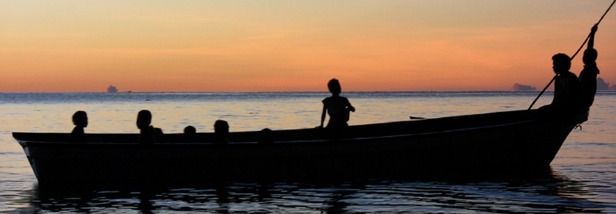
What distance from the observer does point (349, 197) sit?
13.3 m

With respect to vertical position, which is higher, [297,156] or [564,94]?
[564,94]

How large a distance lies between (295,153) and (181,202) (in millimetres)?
2720

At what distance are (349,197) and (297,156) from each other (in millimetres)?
1981

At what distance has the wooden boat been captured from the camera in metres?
14.9

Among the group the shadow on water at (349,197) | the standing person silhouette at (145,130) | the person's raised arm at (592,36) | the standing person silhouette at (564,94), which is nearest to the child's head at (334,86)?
the shadow on water at (349,197)

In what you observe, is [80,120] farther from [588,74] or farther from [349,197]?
[588,74]

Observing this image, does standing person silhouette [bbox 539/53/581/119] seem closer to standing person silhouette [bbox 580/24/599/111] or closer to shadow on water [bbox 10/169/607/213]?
standing person silhouette [bbox 580/24/599/111]

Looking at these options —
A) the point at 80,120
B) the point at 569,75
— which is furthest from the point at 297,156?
the point at 569,75

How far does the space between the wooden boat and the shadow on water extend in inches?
9.5

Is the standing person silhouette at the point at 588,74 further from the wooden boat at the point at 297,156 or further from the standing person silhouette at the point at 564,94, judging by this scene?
the wooden boat at the point at 297,156

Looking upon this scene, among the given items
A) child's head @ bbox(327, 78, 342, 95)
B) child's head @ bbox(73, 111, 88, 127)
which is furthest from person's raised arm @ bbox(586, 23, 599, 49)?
child's head @ bbox(73, 111, 88, 127)

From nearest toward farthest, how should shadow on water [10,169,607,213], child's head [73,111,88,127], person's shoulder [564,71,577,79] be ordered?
shadow on water [10,169,607,213] < child's head [73,111,88,127] < person's shoulder [564,71,577,79]

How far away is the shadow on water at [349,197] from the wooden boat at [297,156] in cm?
24

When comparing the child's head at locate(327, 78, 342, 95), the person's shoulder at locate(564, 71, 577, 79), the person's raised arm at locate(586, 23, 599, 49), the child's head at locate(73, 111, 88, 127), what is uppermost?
the person's raised arm at locate(586, 23, 599, 49)
